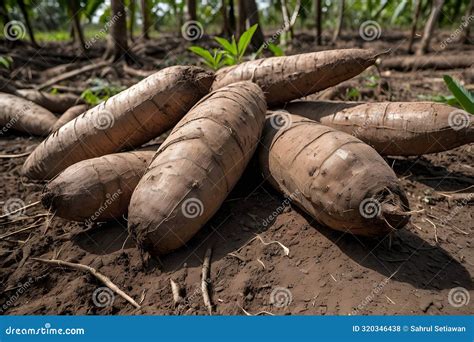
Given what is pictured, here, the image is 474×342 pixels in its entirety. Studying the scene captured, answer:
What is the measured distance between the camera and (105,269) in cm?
235

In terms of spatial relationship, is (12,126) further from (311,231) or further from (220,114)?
(311,231)

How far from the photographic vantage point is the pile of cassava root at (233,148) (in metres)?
2.13

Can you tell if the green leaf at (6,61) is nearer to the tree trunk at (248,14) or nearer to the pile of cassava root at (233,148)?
the pile of cassava root at (233,148)

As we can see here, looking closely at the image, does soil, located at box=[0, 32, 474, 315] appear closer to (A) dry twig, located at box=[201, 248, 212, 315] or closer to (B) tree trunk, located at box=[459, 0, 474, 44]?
(A) dry twig, located at box=[201, 248, 212, 315]

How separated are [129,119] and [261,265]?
1.71m

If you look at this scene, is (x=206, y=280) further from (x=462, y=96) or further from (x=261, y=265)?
(x=462, y=96)

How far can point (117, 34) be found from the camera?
6.98 meters

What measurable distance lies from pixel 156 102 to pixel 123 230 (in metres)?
1.10

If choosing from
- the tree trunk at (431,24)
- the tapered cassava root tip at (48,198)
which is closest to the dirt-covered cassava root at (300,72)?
the tapered cassava root tip at (48,198)

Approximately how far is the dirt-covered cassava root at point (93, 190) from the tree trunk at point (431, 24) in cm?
669

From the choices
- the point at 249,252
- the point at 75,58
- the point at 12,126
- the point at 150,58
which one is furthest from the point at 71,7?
the point at 249,252

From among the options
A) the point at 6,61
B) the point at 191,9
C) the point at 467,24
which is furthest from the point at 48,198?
the point at 467,24

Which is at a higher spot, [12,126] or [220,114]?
[220,114]

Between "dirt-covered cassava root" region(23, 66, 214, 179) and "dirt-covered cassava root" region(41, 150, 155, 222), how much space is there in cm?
43
